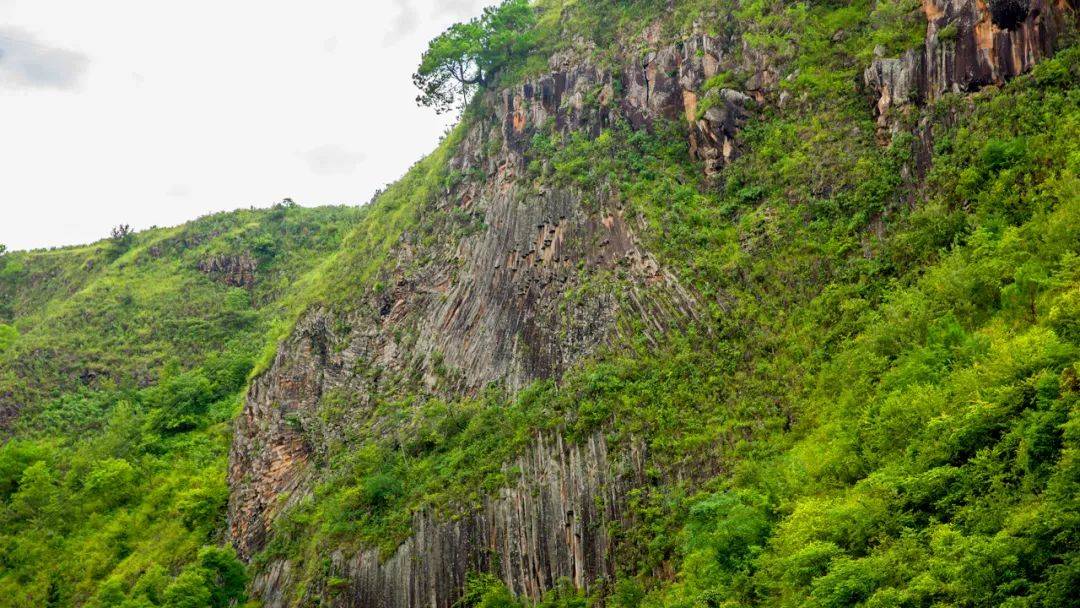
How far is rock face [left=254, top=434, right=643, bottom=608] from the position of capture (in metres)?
25.0

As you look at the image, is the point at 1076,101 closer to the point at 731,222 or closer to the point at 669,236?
the point at 731,222

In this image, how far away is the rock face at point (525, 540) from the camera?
25.0 meters

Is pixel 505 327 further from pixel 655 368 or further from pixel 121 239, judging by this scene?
pixel 121 239

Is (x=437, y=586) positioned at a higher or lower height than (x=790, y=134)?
lower

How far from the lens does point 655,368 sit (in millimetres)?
27391

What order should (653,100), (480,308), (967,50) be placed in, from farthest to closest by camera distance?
1. (653,100)
2. (480,308)
3. (967,50)

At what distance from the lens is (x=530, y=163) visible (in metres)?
38.9

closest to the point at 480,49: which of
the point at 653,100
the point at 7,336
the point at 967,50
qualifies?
the point at 653,100

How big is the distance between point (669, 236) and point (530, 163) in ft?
37.0

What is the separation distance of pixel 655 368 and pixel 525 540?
824 centimetres

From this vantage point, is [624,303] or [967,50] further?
[624,303]

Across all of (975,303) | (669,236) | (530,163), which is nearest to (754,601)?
(975,303)

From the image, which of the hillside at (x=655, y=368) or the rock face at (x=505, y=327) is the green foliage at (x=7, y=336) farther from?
the rock face at (x=505, y=327)

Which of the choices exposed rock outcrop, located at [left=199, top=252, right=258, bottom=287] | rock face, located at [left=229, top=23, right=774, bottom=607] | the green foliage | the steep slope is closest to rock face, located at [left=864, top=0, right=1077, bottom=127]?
the steep slope
